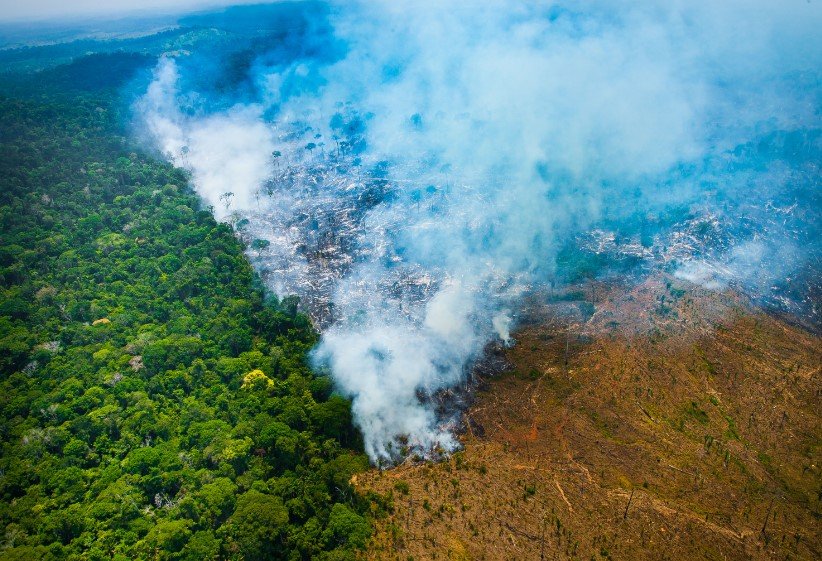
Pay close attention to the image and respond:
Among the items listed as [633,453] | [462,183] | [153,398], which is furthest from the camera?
[462,183]

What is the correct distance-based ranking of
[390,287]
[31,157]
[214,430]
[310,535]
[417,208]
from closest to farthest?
[310,535], [214,430], [390,287], [417,208], [31,157]

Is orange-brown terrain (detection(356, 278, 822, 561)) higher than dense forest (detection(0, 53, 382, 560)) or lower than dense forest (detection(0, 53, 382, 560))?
lower

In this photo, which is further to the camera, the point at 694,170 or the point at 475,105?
the point at 475,105

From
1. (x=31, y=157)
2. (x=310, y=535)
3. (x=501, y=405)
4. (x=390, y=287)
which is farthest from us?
(x=31, y=157)

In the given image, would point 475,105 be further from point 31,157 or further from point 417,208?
point 31,157

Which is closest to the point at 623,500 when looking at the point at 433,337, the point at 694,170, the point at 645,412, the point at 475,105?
the point at 645,412
